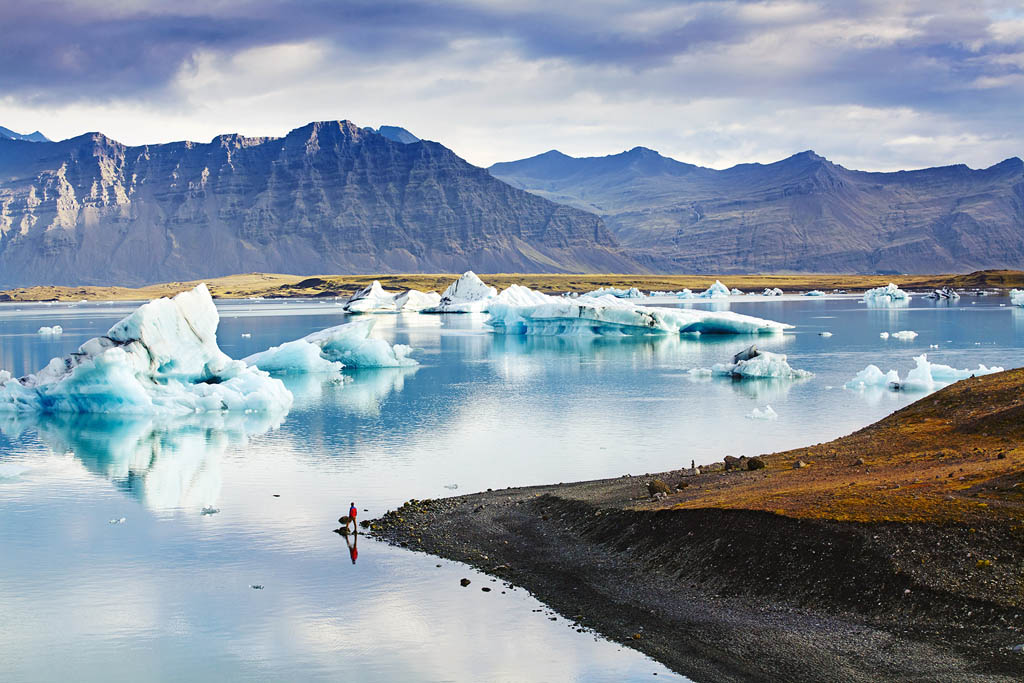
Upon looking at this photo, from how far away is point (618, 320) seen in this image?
6406cm

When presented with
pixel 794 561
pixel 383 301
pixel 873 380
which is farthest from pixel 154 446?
pixel 383 301

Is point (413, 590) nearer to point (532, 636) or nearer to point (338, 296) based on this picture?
point (532, 636)

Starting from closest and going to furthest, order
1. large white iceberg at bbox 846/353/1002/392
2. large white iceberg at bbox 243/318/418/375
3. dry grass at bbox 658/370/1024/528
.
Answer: dry grass at bbox 658/370/1024/528 → large white iceberg at bbox 846/353/1002/392 → large white iceberg at bbox 243/318/418/375

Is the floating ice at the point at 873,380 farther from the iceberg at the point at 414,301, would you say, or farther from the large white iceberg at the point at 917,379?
the iceberg at the point at 414,301

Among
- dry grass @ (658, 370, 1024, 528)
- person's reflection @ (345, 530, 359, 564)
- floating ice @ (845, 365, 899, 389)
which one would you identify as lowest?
person's reflection @ (345, 530, 359, 564)

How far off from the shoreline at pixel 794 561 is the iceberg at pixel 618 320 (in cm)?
4349

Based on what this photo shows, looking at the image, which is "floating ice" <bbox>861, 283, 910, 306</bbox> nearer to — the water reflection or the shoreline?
the water reflection

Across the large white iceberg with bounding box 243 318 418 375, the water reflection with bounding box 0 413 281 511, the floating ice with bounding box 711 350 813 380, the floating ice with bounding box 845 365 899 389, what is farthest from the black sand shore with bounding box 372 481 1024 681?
the large white iceberg with bounding box 243 318 418 375

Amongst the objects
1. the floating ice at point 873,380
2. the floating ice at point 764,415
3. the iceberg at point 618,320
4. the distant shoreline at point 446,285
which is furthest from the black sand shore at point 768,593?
the distant shoreline at point 446,285

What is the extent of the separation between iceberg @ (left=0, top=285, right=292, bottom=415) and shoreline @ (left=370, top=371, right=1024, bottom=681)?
656 inches

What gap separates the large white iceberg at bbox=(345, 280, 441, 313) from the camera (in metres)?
108

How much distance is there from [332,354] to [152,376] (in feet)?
48.8

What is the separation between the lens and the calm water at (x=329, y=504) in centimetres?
1193

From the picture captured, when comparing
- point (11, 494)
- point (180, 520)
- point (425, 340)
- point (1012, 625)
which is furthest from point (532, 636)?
point (425, 340)
